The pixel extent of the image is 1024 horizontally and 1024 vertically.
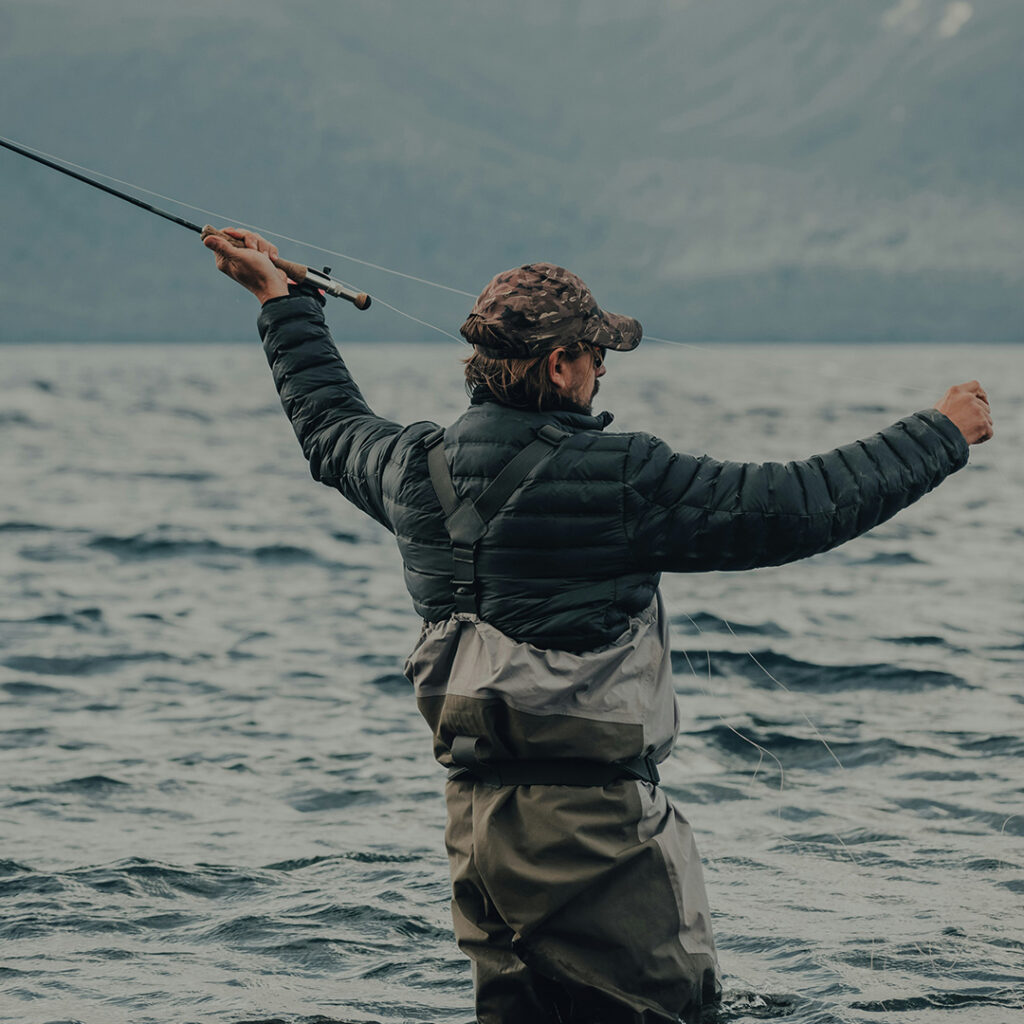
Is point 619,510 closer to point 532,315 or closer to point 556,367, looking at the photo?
point 556,367

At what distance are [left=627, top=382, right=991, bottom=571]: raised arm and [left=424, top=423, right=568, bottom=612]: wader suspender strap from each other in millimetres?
234

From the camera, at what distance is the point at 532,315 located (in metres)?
3.79

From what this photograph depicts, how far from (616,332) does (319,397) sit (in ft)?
3.16

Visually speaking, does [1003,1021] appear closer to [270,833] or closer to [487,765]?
[487,765]

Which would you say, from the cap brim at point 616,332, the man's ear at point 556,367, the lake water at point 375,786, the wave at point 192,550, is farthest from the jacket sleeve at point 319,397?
the wave at point 192,550

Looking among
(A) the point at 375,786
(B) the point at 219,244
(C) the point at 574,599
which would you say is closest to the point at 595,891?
(C) the point at 574,599

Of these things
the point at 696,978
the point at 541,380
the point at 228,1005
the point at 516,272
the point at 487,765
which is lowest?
the point at 228,1005

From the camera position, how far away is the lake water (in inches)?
212

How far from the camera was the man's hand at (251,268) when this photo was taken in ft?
15.0

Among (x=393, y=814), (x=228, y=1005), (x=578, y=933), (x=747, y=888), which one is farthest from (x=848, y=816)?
(x=578, y=933)

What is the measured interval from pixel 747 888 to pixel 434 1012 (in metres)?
1.76

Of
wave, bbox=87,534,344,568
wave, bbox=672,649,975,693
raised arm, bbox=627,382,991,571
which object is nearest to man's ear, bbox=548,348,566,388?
raised arm, bbox=627,382,991,571

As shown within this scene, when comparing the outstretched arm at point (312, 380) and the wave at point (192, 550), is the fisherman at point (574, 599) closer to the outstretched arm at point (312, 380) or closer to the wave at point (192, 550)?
the outstretched arm at point (312, 380)

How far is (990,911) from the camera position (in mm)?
5938
